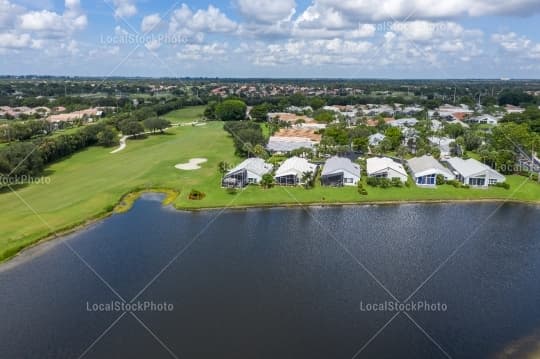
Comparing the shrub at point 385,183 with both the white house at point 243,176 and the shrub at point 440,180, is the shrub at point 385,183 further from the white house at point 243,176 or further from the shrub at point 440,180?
the white house at point 243,176

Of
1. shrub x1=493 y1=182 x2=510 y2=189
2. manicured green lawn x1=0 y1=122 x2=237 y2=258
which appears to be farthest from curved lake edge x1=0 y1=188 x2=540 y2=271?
shrub x1=493 y1=182 x2=510 y2=189

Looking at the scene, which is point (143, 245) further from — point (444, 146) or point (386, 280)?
→ point (444, 146)

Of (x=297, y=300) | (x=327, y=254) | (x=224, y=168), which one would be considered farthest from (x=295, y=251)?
(x=224, y=168)

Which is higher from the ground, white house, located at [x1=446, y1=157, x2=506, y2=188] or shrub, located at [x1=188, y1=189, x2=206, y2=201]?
white house, located at [x1=446, y1=157, x2=506, y2=188]

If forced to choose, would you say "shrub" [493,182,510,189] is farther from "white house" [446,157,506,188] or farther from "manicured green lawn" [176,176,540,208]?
"manicured green lawn" [176,176,540,208]

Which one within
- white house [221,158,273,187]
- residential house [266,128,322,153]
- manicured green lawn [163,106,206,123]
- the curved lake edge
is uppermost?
manicured green lawn [163,106,206,123]

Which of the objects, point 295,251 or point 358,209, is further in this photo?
point 358,209
